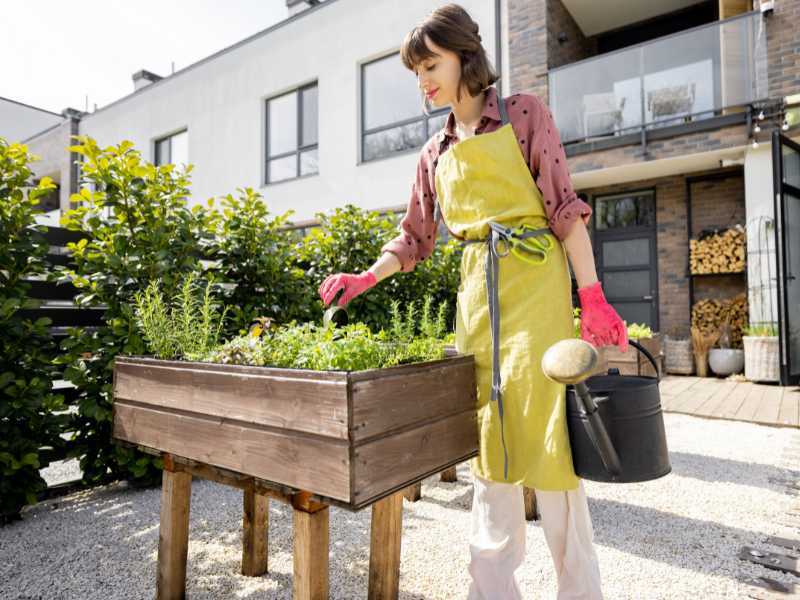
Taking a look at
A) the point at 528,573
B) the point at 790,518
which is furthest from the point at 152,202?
the point at 790,518

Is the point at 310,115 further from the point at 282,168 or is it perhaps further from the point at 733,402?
A: the point at 733,402

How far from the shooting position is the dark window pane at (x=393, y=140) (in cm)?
867

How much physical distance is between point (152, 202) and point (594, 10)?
812 centimetres

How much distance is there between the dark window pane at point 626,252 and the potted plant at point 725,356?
1.52 m

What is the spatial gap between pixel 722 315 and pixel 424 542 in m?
6.73

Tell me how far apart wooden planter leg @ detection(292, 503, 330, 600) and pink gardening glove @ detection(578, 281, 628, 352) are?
2.57ft

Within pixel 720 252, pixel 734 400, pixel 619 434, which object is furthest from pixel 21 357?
pixel 720 252

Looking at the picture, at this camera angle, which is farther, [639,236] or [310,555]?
[639,236]

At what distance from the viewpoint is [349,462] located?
0.95 metres

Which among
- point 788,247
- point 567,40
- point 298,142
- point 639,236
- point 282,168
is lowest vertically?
point 788,247

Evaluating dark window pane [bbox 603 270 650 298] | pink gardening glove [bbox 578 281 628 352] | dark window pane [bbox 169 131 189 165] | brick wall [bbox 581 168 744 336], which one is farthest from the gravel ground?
dark window pane [bbox 169 131 189 165]

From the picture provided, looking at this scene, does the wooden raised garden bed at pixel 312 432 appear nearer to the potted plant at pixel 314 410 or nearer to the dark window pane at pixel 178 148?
the potted plant at pixel 314 410

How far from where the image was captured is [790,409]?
4.55m

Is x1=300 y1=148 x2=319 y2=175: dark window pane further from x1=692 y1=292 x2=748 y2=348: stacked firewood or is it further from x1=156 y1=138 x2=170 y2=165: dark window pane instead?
x1=692 y1=292 x2=748 y2=348: stacked firewood
